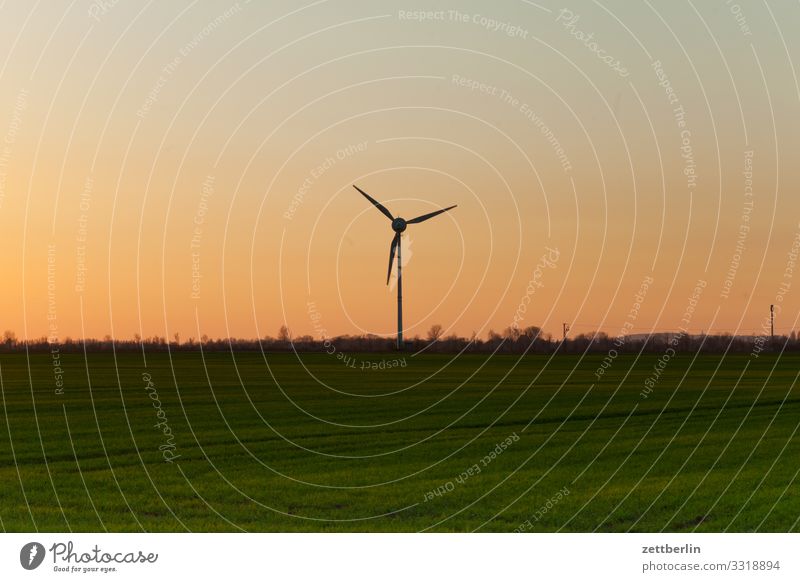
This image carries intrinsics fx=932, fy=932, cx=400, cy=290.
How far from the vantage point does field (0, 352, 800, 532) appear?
2155 centimetres

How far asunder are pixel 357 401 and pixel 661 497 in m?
33.3

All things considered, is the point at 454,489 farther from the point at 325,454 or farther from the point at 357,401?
the point at 357,401

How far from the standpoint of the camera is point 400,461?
3045 centimetres

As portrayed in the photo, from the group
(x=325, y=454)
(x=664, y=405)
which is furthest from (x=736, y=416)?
(x=325, y=454)
